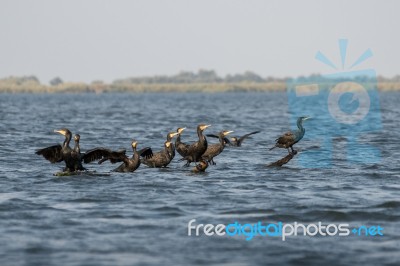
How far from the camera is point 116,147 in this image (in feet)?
109

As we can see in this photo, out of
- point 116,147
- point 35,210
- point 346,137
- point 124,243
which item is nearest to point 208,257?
point 124,243

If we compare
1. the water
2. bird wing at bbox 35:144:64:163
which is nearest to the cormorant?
the water

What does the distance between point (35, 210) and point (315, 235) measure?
5.62 meters

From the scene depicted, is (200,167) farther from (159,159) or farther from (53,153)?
(53,153)

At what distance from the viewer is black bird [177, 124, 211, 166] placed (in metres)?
23.4

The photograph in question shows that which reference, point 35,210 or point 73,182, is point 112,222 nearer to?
point 35,210

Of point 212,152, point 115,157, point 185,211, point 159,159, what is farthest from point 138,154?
point 185,211
